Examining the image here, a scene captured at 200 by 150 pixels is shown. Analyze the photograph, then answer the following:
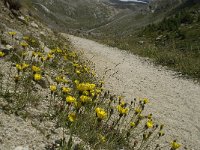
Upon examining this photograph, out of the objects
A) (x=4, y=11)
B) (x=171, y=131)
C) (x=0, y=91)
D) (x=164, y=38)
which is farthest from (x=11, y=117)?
(x=164, y=38)

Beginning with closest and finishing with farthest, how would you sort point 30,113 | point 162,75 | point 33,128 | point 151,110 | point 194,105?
point 33,128 < point 30,113 < point 151,110 < point 194,105 < point 162,75

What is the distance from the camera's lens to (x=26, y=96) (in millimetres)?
7066

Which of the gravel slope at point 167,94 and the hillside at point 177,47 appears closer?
the gravel slope at point 167,94

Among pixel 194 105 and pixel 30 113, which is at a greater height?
pixel 30 113

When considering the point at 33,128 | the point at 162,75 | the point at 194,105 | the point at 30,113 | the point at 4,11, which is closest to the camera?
the point at 33,128

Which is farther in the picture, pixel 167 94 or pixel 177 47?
pixel 177 47

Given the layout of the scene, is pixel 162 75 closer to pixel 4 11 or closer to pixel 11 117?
pixel 4 11

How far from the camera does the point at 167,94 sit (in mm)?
14141

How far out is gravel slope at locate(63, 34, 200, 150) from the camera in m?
9.73

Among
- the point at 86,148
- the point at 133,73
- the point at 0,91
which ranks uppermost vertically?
the point at 0,91

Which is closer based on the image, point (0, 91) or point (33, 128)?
point (33, 128)

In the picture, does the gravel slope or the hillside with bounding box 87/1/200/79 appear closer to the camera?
the gravel slope

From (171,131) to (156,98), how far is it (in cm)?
373

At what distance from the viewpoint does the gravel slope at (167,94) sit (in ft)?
31.9
